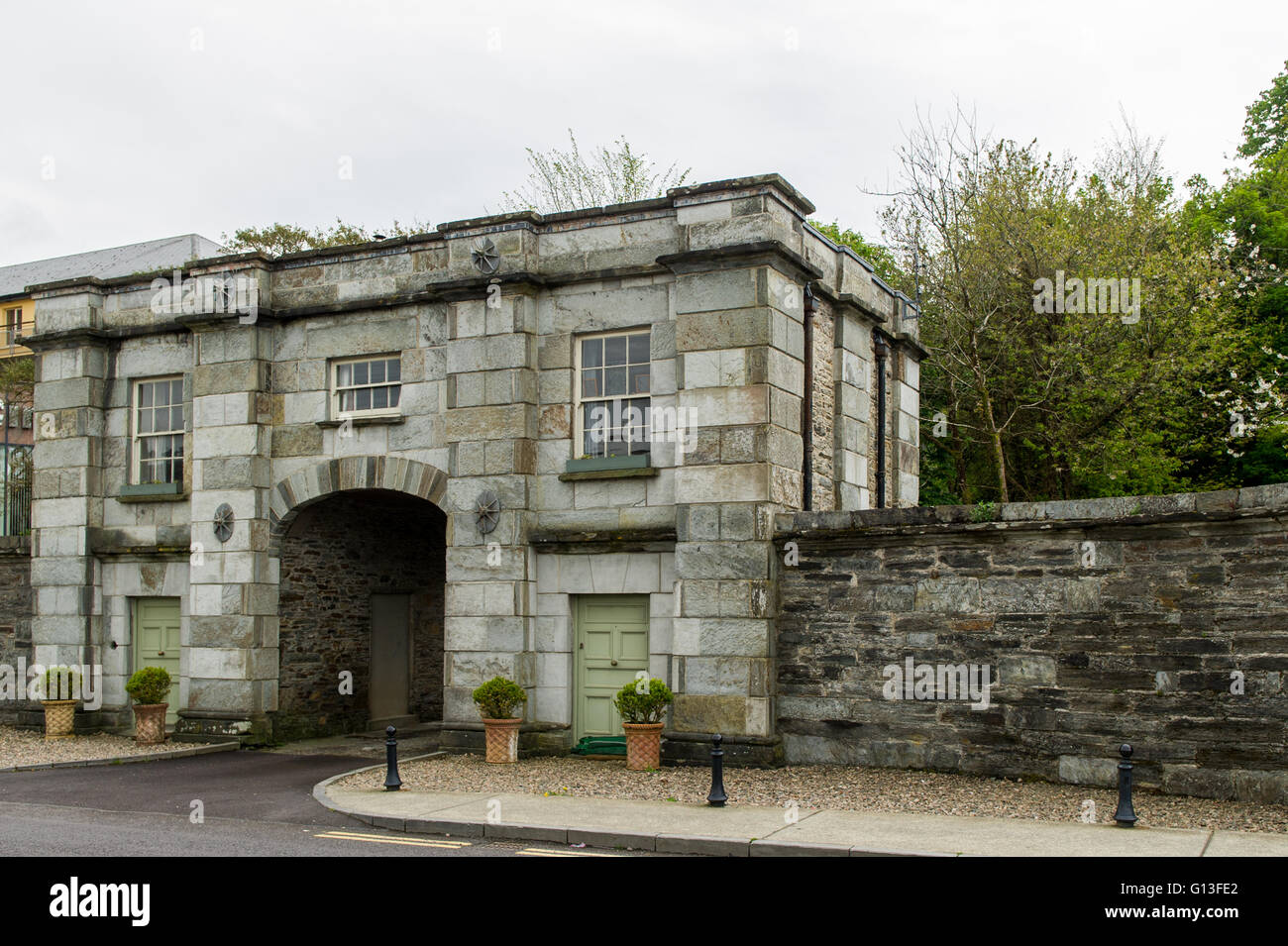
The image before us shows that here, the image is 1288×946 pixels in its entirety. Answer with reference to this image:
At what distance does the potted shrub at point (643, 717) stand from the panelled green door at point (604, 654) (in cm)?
117

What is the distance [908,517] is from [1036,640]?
1917mm

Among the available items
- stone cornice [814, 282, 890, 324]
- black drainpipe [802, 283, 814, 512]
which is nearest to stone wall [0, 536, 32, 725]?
black drainpipe [802, 283, 814, 512]

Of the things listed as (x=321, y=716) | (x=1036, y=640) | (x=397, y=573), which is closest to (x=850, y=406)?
(x=1036, y=640)

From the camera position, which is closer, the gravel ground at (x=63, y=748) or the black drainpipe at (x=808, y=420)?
the black drainpipe at (x=808, y=420)

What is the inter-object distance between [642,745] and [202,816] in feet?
16.0

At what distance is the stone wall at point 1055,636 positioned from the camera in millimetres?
10891

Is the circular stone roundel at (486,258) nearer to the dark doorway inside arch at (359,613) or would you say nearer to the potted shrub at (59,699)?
the dark doorway inside arch at (359,613)

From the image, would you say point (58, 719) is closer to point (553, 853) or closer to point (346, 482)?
point (346, 482)

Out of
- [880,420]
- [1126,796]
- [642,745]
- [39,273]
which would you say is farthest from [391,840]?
[39,273]

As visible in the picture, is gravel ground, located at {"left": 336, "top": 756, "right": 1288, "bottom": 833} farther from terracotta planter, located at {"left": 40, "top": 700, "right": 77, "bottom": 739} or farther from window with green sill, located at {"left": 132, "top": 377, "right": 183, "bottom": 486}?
window with green sill, located at {"left": 132, "top": 377, "right": 183, "bottom": 486}

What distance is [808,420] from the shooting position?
1512 centimetres

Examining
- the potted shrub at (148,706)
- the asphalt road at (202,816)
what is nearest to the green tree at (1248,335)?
the asphalt road at (202,816)

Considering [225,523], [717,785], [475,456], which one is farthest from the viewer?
[225,523]

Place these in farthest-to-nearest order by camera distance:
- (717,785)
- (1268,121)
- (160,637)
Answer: (1268,121)
(160,637)
(717,785)
